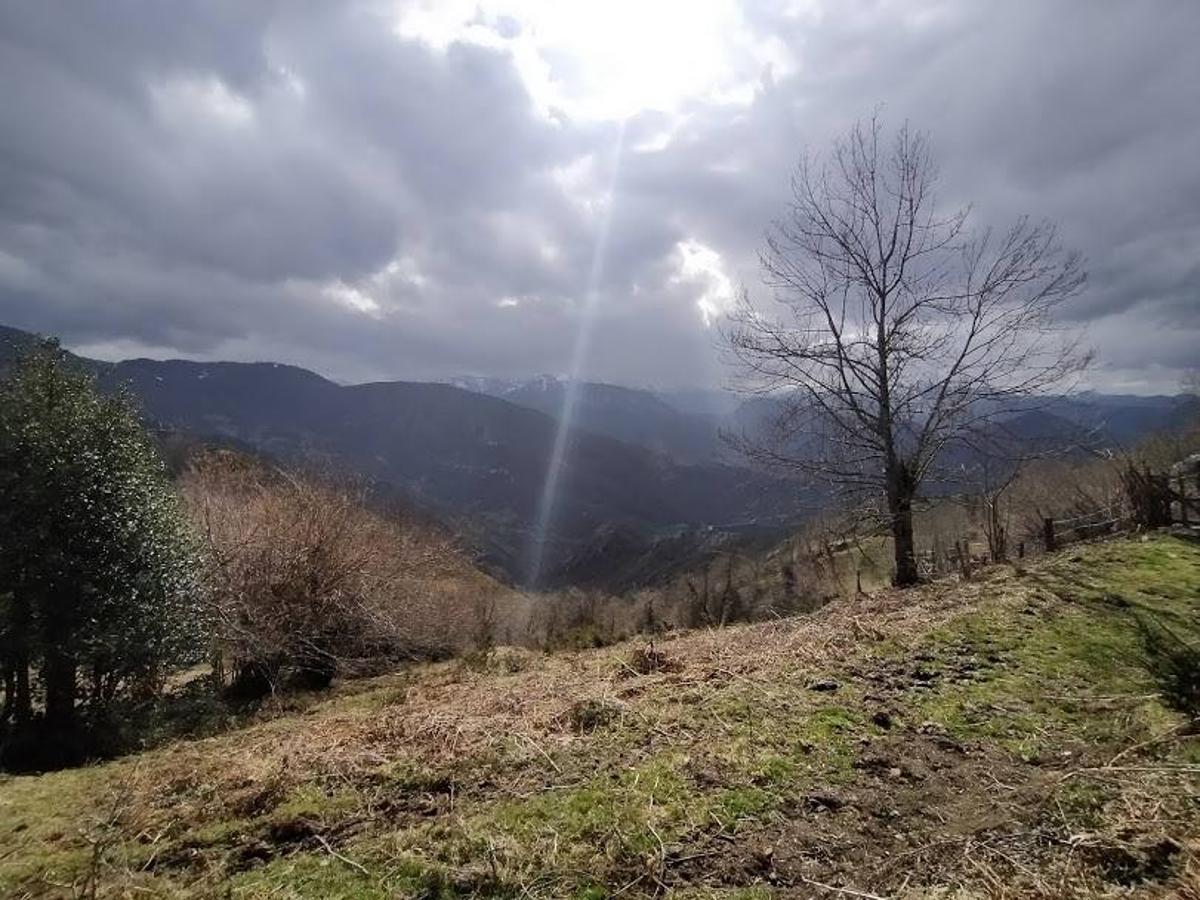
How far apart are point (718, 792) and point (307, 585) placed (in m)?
19.8

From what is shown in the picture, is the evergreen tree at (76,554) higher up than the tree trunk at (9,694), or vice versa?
the evergreen tree at (76,554)

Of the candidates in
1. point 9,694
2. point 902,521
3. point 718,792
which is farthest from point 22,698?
point 902,521

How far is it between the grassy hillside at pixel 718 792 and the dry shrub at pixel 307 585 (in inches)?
479

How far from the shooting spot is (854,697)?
19.8 feet

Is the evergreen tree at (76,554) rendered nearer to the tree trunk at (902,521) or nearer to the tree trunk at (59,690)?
the tree trunk at (59,690)

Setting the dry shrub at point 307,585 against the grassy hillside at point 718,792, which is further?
the dry shrub at point 307,585

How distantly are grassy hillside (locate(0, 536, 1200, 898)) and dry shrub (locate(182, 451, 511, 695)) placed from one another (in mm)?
12176

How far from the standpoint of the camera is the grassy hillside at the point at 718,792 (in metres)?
3.59

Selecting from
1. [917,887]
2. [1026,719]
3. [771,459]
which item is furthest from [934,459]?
[917,887]

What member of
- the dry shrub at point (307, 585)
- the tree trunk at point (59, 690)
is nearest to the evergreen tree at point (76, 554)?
the tree trunk at point (59, 690)

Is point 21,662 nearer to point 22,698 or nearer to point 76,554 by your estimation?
point 22,698

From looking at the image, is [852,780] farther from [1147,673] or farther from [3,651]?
[3,651]

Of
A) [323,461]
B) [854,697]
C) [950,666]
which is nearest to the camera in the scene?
[854,697]

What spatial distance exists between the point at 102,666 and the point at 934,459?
733 inches
